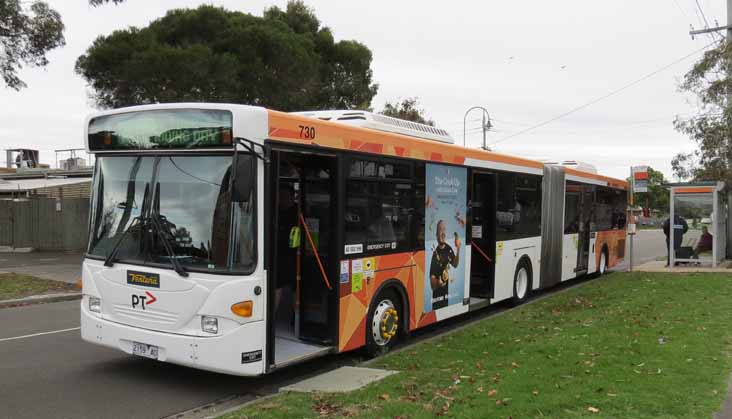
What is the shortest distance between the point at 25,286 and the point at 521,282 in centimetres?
1105

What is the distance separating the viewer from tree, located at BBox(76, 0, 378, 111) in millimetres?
19094

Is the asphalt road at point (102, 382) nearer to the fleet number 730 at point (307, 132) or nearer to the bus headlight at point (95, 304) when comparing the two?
the bus headlight at point (95, 304)

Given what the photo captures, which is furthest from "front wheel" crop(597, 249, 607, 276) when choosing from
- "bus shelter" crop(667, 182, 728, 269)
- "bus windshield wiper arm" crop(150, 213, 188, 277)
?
"bus windshield wiper arm" crop(150, 213, 188, 277)

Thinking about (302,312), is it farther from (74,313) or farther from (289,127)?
(74,313)

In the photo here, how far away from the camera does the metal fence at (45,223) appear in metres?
24.7

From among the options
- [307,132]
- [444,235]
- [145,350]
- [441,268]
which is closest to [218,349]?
[145,350]

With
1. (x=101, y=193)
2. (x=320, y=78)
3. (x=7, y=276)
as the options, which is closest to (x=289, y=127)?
(x=101, y=193)

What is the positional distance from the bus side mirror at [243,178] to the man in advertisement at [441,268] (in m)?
3.90

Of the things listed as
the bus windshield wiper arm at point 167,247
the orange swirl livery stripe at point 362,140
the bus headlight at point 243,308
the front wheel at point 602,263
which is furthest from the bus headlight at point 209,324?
the front wheel at point 602,263

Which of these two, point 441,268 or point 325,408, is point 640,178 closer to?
point 441,268

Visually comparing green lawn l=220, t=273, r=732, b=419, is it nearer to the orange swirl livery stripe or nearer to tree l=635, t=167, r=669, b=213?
the orange swirl livery stripe

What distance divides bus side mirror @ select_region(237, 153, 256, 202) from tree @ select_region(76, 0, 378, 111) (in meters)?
14.4

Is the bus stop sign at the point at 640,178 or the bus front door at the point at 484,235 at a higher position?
the bus stop sign at the point at 640,178

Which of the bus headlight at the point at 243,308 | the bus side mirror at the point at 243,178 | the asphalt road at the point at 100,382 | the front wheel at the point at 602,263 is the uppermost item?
the bus side mirror at the point at 243,178
